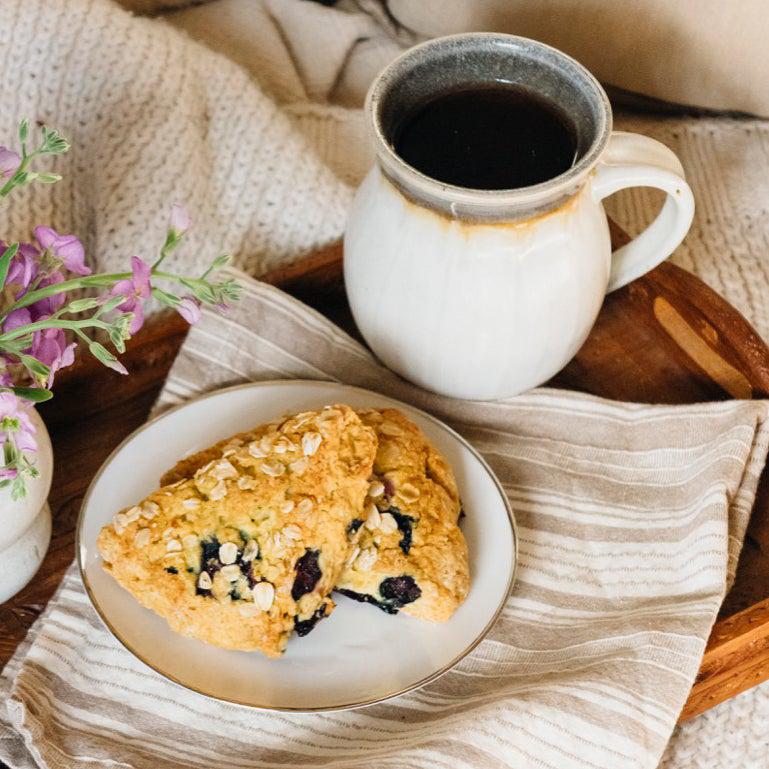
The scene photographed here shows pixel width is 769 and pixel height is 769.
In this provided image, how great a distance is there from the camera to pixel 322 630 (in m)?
0.63

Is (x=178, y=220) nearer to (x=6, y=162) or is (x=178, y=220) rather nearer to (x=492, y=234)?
(x=6, y=162)

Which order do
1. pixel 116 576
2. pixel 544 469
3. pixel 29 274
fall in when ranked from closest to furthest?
pixel 29 274 → pixel 116 576 → pixel 544 469

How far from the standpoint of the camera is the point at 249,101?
0.88 m

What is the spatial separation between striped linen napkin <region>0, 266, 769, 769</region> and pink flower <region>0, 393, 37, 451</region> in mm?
185

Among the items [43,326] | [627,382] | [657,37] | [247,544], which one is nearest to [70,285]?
[43,326]

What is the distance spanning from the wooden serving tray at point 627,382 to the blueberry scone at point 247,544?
0.13 m

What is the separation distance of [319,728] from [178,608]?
0.37 feet

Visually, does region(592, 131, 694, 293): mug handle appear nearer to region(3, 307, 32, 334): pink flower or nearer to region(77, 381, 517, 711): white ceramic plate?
region(77, 381, 517, 711): white ceramic plate

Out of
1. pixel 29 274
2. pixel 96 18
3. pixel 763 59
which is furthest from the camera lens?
pixel 763 59

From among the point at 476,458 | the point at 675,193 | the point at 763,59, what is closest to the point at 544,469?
the point at 476,458

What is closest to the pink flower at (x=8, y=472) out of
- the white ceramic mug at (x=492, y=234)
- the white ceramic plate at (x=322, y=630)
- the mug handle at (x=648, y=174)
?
the white ceramic plate at (x=322, y=630)

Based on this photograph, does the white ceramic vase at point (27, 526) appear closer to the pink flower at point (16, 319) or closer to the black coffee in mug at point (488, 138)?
the pink flower at point (16, 319)

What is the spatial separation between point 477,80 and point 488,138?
0.05m

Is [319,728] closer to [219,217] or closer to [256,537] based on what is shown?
[256,537]
